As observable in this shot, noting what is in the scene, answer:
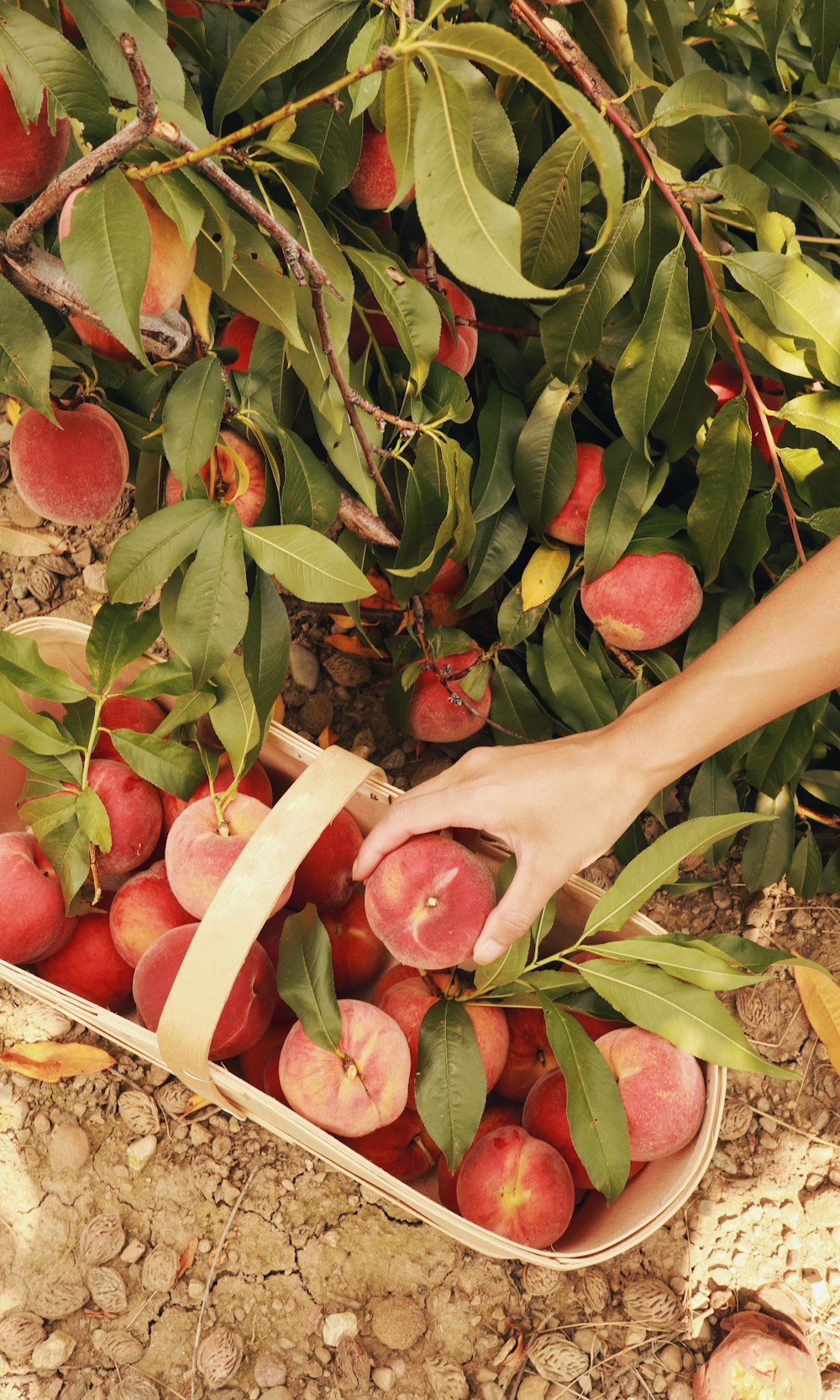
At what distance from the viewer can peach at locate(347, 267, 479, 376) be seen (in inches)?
37.5

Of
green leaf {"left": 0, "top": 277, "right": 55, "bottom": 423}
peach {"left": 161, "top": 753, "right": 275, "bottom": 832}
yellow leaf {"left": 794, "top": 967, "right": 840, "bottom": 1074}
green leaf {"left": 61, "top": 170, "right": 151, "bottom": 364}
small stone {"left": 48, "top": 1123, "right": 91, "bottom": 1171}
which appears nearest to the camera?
green leaf {"left": 61, "top": 170, "right": 151, "bottom": 364}

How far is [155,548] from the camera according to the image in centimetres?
80

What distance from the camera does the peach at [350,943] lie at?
3.45 ft

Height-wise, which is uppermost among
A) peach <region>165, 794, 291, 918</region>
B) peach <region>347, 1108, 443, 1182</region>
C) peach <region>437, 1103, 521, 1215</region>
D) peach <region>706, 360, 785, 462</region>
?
peach <region>706, 360, 785, 462</region>

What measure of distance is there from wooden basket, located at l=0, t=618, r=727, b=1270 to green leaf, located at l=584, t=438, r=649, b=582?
0.34 m

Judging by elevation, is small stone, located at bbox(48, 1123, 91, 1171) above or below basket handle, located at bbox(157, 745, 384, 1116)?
below

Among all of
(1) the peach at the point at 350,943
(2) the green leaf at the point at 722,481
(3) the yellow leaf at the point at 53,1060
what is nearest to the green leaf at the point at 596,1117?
(1) the peach at the point at 350,943

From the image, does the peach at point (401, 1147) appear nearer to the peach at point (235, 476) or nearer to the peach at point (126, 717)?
the peach at point (126, 717)

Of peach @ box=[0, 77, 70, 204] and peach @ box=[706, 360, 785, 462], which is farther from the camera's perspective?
peach @ box=[706, 360, 785, 462]

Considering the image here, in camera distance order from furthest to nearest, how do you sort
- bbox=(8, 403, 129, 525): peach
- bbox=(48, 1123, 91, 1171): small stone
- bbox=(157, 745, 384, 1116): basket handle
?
bbox=(48, 1123, 91, 1171): small stone
bbox=(8, 403, 129, 525): peach
bbox=(157, 745, 384, 1116): basket handle

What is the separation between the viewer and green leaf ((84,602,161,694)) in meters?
0.94

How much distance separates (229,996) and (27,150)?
0.71 metres

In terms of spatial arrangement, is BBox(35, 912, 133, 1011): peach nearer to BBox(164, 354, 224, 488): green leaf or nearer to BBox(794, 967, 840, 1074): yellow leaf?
BBox(164, 354, 224, 488): green leaf

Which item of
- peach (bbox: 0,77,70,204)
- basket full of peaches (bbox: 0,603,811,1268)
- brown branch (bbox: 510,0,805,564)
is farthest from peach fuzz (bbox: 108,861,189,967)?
brown branch (bbox: 510,0,805,564)
